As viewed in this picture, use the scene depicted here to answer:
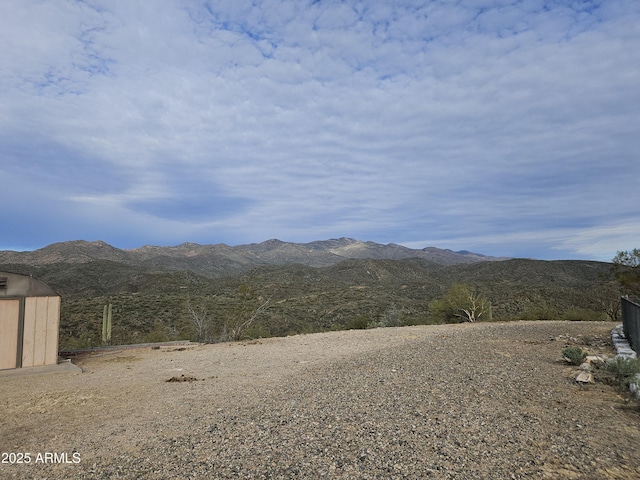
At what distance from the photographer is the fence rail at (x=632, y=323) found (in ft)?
34.2

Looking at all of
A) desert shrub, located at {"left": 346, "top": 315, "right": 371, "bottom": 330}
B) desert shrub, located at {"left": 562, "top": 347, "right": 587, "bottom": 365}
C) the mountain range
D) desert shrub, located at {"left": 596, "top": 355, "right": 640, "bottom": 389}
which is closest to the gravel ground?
desert shrub, located at {"left": 562, "top": 347, "right": 587, "bottom": 365}

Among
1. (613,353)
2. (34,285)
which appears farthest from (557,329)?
(34,285)

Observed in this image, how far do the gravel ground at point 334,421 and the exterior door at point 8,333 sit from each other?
924 millimetres

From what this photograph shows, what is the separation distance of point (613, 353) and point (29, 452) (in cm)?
1282

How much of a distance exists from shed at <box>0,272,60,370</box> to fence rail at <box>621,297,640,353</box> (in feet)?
51.4

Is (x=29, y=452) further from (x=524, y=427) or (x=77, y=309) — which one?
(x=77, y=309)

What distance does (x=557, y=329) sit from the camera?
16.4m

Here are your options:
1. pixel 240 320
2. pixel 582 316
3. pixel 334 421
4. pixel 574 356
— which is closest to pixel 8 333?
pixel 334 421

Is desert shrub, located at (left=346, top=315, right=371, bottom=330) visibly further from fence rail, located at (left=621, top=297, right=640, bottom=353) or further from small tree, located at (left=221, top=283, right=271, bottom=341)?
fence rail, located at (left=621, top=297, right=640, bottom=353)

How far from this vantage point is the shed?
11.3 meters

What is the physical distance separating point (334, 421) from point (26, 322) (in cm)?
991

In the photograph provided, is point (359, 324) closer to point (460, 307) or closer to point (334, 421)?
point (460, 307)

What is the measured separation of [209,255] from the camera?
4390 inches

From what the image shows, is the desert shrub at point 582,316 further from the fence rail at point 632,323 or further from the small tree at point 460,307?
the fence rail at point 632,323
